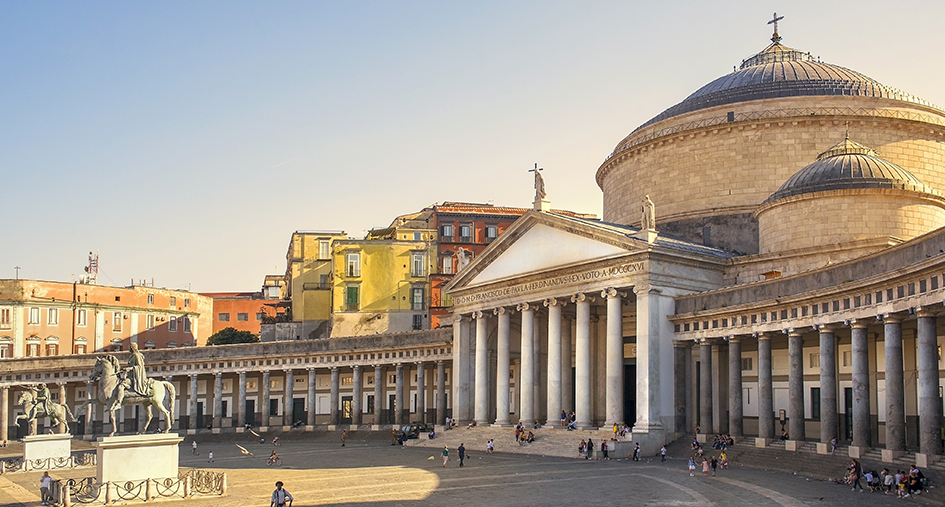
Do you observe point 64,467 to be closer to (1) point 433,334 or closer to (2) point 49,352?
(1) point 433,334

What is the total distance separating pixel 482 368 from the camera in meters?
51.3

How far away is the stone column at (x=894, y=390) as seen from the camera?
28.8m

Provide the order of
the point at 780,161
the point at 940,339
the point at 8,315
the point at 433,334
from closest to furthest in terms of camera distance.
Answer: the point at 940,339
the point at 780,161
the point at 433,334
the point at 8,315

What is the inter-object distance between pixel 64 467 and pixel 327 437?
20.9 metres

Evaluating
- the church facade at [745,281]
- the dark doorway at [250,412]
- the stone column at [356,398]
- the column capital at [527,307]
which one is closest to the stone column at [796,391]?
the church facade at [745,281]

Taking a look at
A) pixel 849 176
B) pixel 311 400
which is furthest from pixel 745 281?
pixel 311 400

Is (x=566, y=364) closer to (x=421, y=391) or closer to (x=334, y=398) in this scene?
(x=421, y=391)

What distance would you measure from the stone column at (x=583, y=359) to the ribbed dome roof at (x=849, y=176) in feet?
32.3

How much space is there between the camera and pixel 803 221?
4178 centimetres

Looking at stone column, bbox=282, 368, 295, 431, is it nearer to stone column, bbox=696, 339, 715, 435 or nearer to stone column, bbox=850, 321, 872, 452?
stone column, bbox=696, 339, 715, 435

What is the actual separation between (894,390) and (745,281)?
1493 cm

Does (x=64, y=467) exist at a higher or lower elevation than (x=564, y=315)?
lower

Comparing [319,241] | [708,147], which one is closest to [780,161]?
[708,147]

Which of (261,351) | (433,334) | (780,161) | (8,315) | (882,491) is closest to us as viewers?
(882,491)
